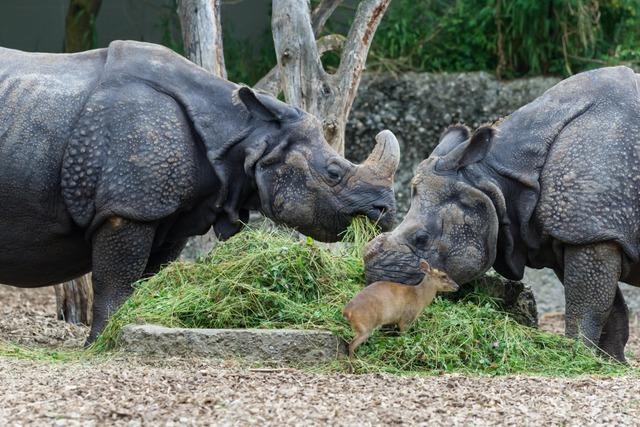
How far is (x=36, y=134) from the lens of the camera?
9.02 meters

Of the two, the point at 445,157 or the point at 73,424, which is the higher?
the point at 445,157

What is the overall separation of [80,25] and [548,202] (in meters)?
7.85

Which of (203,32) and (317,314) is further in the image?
(203,32)

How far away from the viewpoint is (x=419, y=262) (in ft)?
27.9

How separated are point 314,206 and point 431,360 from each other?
1914mm

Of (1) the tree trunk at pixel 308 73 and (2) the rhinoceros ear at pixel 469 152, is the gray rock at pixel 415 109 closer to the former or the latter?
(1) the tree trunk at pixel 308 73

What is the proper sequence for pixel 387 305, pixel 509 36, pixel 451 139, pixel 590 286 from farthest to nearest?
pixel 509 36 < pixel 451 139 < pixel 590 286 < pixel 387 305

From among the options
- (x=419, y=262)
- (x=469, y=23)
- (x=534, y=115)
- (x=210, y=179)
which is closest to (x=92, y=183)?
(x=210, y=179)

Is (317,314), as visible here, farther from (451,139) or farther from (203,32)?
(203,32)

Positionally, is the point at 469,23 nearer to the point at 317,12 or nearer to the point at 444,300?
the point at 317,12

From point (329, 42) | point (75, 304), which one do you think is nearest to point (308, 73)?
point (329, 42)

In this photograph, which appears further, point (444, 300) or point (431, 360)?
point (444, 300)

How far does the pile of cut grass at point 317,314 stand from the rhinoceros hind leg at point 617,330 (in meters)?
0.97

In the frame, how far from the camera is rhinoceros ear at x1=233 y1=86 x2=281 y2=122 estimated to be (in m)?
9.33
